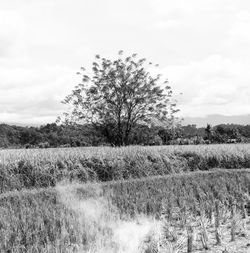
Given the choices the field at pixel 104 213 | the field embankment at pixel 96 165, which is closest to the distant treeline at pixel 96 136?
the field embankment at pixel 96 165

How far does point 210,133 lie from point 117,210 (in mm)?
44234

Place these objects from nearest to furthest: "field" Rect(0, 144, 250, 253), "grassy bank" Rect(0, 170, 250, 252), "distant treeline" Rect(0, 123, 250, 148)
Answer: "field" Rect(0, 144, 250, 253) < "grassy bank" Rect(0, 170, 250, 252) < "distant treeline" Rect(0, 123, 250, 148)

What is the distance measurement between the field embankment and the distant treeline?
37.6 ft

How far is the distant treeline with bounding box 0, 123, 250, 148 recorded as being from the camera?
28634 mm

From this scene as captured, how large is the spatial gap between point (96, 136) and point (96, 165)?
52.7 ft

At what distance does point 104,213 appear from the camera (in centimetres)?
679

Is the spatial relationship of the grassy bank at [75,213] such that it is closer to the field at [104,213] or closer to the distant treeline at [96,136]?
the field at [104,213]

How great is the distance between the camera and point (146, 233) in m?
5.50

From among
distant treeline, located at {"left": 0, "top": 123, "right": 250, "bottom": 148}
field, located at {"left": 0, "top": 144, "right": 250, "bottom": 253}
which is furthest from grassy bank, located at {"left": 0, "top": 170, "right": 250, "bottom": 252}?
distant treeline, located at {"left": 0, "top": 123, "right": 250, "bottom": 148}

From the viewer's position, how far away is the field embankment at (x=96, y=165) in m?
12.2

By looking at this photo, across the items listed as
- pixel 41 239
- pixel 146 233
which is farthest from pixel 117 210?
pixel 41 239

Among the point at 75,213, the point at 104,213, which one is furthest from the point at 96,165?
the point at 75,213

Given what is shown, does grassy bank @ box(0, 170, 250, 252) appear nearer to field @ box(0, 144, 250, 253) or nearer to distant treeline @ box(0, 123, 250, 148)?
field @ box(0, 144, 250, 253)

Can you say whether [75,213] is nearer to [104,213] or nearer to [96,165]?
[104,213]
